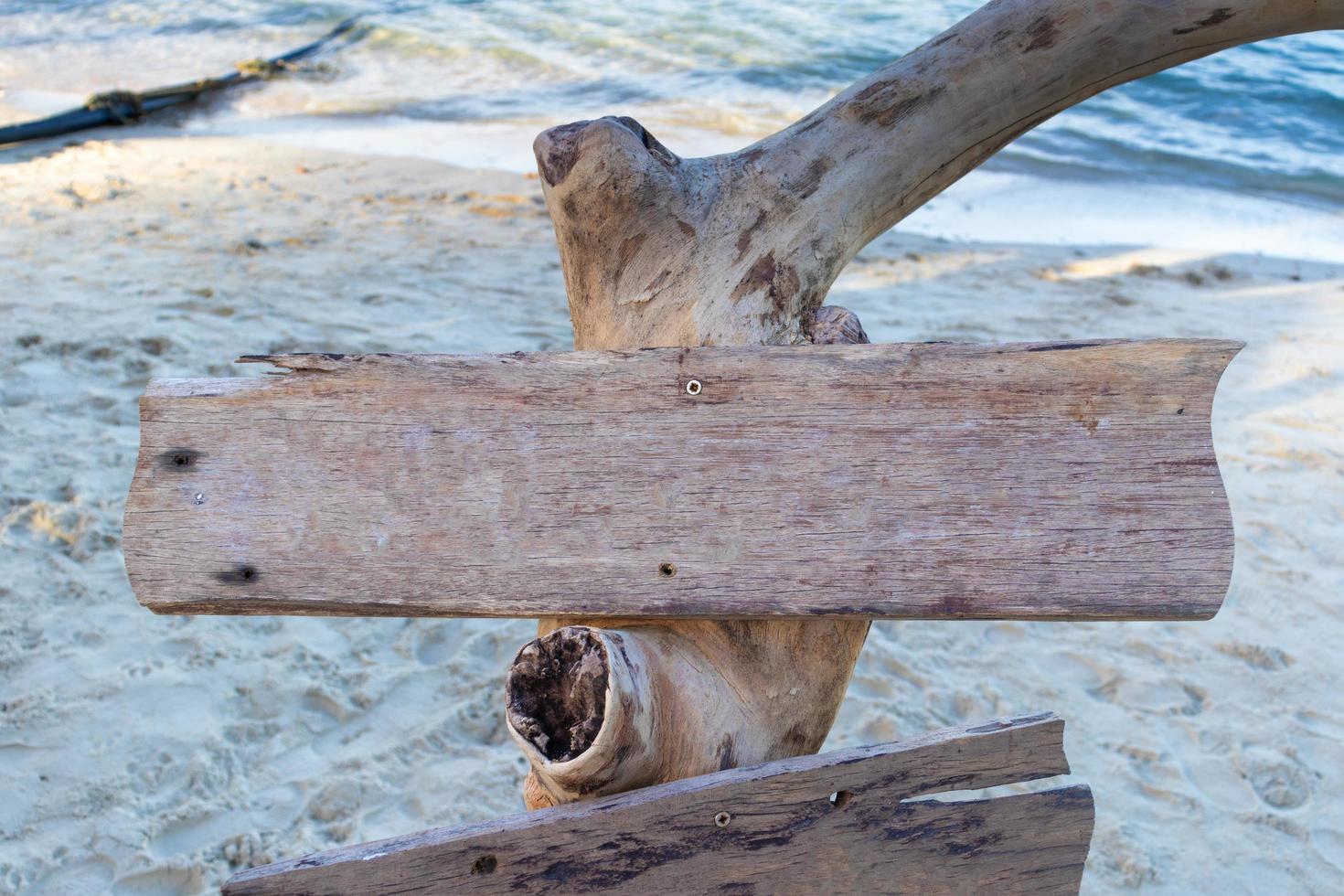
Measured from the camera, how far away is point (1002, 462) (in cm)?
139

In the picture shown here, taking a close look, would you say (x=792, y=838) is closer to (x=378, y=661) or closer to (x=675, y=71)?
(x=378, y=661)

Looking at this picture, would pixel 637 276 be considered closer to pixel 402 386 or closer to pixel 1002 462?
pixel 402 386

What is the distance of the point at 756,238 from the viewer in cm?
175

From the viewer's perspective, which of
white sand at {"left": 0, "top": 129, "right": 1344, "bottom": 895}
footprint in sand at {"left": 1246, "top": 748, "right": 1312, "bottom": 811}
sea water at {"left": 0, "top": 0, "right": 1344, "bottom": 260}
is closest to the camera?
white sand at {"left": 0, "top": 129, "right": 1344, "bottom": 895}

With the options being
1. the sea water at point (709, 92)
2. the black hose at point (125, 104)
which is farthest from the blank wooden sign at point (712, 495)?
the black hose at point (125, 104)

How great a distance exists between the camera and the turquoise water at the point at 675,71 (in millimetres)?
→ 9719

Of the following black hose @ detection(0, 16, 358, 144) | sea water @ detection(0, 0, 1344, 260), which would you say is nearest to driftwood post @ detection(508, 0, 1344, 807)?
sea water @ detection(0, 0, 1344, 260)

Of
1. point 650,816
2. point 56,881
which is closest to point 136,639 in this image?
point 56,881

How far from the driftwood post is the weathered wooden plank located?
75mm

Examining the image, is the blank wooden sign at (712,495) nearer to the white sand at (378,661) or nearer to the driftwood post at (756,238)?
the driftwood post at (756,238)

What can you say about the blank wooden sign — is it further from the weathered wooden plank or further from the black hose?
the black hose

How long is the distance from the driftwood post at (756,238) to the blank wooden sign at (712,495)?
128 millimetres

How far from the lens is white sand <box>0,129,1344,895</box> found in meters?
2.57

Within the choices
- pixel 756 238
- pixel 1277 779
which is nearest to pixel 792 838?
pixel 756 238
